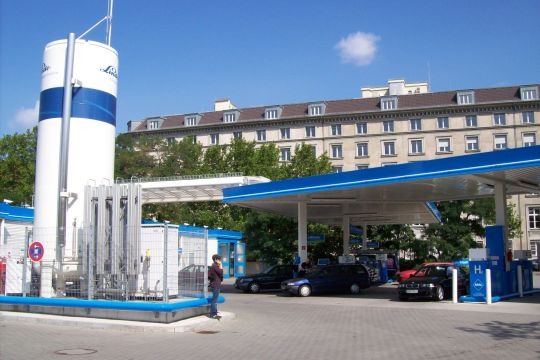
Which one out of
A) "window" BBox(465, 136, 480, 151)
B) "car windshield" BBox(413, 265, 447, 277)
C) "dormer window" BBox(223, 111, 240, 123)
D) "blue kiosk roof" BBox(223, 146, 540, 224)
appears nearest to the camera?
"blue kiosk roof" BBox(223, 146, 540, 224)

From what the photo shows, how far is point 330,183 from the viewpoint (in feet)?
72.5

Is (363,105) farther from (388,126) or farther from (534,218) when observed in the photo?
(534,218)

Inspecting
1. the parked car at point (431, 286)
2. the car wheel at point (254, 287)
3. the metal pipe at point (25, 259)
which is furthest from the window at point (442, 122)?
the metal pipe at point (25, 259)

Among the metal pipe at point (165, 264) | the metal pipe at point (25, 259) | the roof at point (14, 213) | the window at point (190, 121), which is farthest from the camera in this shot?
the window at point (190, 121)

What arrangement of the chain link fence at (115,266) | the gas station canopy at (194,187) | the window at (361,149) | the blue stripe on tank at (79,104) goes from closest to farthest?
the chain link fence at (115,266) < the blue stripe on tank at (79,104) < the gas station canopy at (194,187) < the window at (361,149)

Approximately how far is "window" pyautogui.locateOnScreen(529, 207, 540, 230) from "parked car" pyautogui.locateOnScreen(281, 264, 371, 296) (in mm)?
50032

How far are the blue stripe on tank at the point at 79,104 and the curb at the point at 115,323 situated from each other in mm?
5907

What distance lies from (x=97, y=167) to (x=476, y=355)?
39.0ft

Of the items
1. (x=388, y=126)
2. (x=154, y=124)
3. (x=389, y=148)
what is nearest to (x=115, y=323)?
(x=389, y=148)

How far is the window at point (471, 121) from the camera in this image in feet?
224

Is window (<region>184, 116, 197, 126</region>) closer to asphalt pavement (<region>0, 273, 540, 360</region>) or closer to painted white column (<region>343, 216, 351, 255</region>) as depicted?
painted white column (<region>343, 216, 351, 255</region>)

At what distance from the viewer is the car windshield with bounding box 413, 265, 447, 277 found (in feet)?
73.6

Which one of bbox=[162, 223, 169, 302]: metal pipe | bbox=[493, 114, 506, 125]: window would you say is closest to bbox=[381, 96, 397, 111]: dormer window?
bbox=[493, 114, 506, 125]: window

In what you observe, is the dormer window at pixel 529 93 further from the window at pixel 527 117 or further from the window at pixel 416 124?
the window at pixel 416 124
